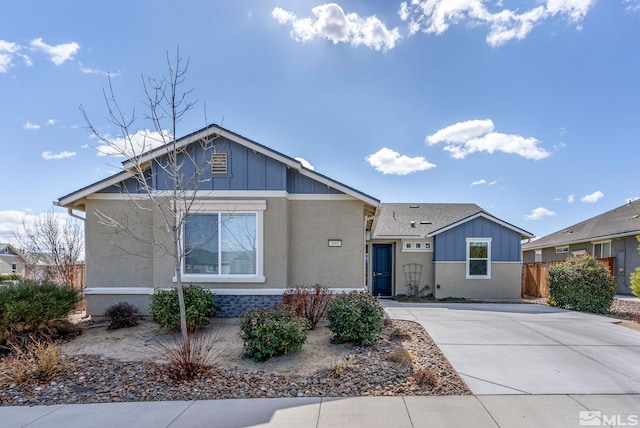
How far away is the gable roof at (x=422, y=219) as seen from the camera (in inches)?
602

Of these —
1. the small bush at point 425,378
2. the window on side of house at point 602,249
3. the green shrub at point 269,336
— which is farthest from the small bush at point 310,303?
the window on side of house at point 602,249

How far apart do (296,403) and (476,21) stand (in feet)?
37.5

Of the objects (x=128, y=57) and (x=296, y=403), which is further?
(x=128, y=57)

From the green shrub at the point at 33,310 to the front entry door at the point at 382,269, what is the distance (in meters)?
12.1

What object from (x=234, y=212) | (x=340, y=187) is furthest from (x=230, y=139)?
(x=340, y=187)

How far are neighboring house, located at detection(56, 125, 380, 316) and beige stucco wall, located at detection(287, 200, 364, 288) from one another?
0.03 metres

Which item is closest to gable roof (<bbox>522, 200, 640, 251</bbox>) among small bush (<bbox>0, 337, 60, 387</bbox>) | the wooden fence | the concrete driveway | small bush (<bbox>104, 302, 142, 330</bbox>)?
the wooden fence

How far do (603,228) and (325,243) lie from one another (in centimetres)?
1834

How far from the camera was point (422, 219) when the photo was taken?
1809 cm

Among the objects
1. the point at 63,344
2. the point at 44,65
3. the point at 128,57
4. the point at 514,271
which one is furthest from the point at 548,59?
the point at 63,344

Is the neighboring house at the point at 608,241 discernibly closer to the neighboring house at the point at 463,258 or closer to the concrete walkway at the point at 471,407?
the neighboring house at the point at 463,258

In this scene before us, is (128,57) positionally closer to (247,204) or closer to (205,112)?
(205,112)

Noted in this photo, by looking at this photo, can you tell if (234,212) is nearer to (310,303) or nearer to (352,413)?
(310,303)

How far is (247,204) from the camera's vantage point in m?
8.86
